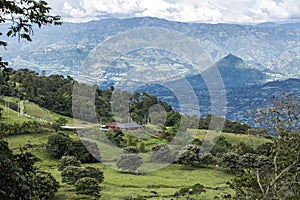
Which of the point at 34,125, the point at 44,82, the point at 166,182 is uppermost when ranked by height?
the point at 44,82

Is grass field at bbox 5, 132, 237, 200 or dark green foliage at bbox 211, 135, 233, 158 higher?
dark green foliage at bbox 211, 135, 233, 158

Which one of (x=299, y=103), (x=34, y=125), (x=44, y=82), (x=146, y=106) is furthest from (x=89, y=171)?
(x=44, y=82)

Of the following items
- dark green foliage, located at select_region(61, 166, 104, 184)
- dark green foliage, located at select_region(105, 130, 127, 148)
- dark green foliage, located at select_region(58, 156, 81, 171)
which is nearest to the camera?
dark green foliage, located at select_region(61, 166, 104, 184)

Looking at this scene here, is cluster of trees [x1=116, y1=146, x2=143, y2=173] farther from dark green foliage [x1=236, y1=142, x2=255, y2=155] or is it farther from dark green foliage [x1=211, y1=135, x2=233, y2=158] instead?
dark green foliage [x1=236, y1=142, x2=255, y2=155]

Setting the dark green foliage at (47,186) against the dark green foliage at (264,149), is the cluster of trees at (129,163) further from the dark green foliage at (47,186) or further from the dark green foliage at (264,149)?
the dark green foliage at (264,149)

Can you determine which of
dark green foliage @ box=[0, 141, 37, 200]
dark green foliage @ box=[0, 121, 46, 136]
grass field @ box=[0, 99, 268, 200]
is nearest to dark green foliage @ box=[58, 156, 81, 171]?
Result: grass field @ box=[0, 99, 268, 200]

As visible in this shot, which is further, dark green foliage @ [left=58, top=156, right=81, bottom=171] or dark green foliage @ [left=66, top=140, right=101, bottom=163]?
dark green foliage @ [left=66, top=140, right=101, bottom=163]

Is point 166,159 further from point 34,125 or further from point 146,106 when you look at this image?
point 146,106
